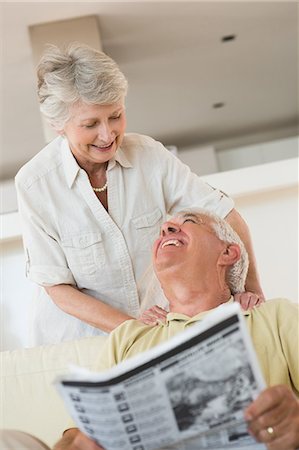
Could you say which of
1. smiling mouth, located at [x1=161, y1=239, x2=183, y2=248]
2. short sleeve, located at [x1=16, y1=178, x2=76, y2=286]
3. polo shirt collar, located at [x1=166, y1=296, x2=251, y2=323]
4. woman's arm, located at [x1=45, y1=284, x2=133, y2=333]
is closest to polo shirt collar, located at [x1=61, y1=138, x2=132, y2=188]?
short sleeve, located at [x1=16, y1=178, x2=76, y2=286]

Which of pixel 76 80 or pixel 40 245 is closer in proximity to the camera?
pixel 76 80

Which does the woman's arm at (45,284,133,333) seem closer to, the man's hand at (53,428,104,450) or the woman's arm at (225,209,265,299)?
the woman's arm at (225,209,265,299)

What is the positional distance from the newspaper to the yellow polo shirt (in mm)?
354

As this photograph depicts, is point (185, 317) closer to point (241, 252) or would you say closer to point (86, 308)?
point (241, 252)

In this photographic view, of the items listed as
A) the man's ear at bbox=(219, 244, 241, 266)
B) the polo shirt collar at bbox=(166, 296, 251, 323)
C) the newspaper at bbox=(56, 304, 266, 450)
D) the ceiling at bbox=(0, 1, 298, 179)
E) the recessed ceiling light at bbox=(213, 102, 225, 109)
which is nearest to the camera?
the newspaper at bbox=(56, 304, 266, 450)

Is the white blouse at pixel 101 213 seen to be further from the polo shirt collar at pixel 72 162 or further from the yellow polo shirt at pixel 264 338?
the yellow polo shirt at pixel 264 338

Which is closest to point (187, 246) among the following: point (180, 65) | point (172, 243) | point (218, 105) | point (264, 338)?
point (172, 243)

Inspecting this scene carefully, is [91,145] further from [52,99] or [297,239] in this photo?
[297,239]

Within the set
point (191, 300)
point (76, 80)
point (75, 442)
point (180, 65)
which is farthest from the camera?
point (180, 65)

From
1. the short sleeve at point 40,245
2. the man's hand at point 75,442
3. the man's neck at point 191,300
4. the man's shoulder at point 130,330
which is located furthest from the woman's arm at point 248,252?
the man's hand at point 75,442

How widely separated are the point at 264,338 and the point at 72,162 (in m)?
0.75

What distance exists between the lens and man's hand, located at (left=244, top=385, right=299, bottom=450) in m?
1.19

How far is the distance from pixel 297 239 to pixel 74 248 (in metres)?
1.37

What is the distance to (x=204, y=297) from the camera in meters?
1.73
